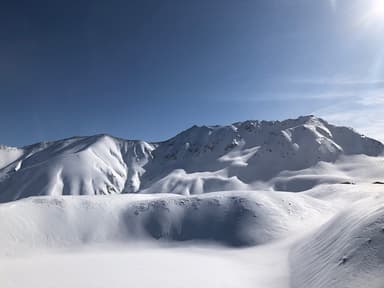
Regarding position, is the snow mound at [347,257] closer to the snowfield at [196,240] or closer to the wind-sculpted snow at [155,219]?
the snowfield at [196,240]

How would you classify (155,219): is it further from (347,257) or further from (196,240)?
(347,257)

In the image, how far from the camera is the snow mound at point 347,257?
13.8 meters

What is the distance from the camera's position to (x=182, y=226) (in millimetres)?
39625

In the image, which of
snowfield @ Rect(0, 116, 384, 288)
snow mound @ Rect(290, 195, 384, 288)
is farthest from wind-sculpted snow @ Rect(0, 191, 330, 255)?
snow mound @ Rect(290, 195, 384, 288)

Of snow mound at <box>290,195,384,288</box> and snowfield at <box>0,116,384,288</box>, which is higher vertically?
snow mound at <box>290,195,384,288</box>

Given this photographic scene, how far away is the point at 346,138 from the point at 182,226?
6765 inches

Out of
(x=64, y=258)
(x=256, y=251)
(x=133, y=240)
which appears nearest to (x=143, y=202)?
(x=133, y=240)

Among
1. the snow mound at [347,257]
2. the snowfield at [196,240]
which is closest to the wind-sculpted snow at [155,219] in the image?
the snowfield at [196,240]

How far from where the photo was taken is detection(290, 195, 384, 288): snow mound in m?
13.8

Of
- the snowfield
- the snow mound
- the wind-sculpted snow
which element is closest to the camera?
the snow mound

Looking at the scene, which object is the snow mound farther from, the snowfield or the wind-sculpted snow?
the wind-sculpted snow

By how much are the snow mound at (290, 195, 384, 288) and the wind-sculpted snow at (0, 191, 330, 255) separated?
12.5 m

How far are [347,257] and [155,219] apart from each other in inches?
1152

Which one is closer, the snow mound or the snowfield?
the snow mound
